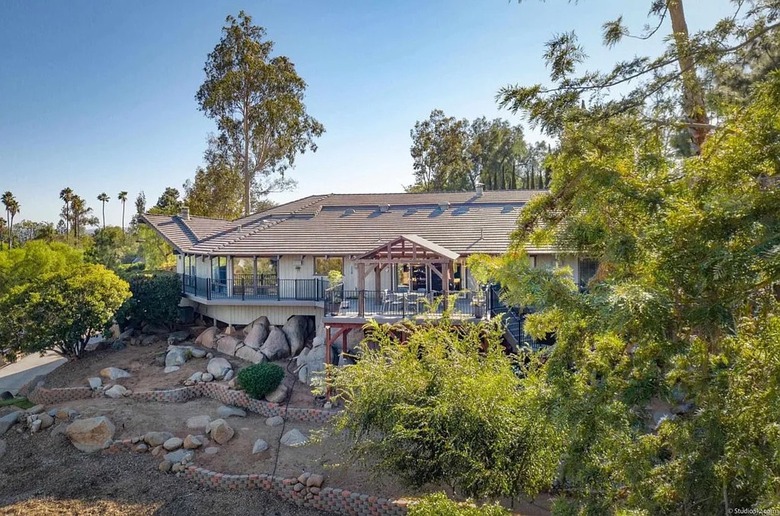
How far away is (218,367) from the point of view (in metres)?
16.4

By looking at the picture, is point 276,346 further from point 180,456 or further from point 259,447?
point 180,456

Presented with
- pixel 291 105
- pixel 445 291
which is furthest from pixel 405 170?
pixel 445 291

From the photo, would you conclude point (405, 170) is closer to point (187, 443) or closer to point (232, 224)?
point (232, 224)

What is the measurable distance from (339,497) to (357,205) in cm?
1721

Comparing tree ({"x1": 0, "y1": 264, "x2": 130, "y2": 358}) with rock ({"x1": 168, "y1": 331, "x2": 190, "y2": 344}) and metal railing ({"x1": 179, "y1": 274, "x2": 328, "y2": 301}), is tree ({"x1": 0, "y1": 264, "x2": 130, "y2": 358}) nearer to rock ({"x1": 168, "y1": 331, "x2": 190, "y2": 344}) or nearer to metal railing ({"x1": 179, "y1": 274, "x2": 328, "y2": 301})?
rock ({"x1": 168, "y1": 331, "x2": 190, "y2": 344})

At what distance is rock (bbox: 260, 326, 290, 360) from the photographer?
57.2ft

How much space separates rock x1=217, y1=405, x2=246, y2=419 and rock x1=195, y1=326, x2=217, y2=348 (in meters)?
5.36

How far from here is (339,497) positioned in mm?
9648

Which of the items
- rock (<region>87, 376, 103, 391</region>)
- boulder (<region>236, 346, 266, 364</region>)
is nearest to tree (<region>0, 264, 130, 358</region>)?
rock (<region>87, 376, 103, 391</region>)

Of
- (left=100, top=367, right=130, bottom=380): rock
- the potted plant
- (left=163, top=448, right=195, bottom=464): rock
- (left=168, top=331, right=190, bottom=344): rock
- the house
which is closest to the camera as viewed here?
(left=163, top=448, right=195, bottom=464): rock

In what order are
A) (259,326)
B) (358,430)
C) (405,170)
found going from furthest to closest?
(405,170) < (259,326) < (358,430)

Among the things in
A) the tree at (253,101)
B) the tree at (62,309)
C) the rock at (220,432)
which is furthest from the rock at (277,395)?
the tree at (253,101)

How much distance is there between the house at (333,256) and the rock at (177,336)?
1.40 metres

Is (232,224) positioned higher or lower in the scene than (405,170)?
lower
